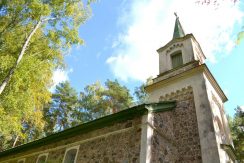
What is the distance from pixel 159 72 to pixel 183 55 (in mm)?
1734

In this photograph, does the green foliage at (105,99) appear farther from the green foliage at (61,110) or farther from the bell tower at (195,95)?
the bell tower at (195,95)

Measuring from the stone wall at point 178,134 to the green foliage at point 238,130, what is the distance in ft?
33.5

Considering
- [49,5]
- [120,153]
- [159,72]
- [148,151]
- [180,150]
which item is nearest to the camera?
[148,151]

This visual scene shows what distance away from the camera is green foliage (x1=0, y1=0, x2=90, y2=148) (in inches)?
419

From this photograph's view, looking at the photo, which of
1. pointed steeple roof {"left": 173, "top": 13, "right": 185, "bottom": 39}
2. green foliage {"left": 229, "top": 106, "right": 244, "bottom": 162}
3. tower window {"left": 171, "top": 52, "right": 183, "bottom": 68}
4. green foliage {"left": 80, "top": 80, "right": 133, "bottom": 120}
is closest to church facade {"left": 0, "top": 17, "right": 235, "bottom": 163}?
tower window {"left": 171, "top": 52, "right": 183, "bottom": 68}

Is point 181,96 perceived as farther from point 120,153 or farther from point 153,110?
point 120,153

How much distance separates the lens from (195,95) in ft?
36.3

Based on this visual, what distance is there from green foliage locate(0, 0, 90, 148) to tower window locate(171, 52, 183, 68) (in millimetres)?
5696

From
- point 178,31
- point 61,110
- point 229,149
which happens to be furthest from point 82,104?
point 229,149

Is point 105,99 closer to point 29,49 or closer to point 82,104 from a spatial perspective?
point 82,104

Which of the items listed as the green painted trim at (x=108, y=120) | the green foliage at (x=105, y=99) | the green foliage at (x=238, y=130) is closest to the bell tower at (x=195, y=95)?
the green painted trim at (x=108, y=120)

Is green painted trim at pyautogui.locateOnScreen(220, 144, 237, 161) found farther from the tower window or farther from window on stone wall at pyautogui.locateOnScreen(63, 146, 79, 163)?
window on stone wall at pyautogui.locateOnScreen(63, 146, 79, 163)

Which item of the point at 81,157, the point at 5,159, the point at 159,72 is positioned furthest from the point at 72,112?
the point at 81,157

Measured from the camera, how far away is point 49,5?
520 inches
